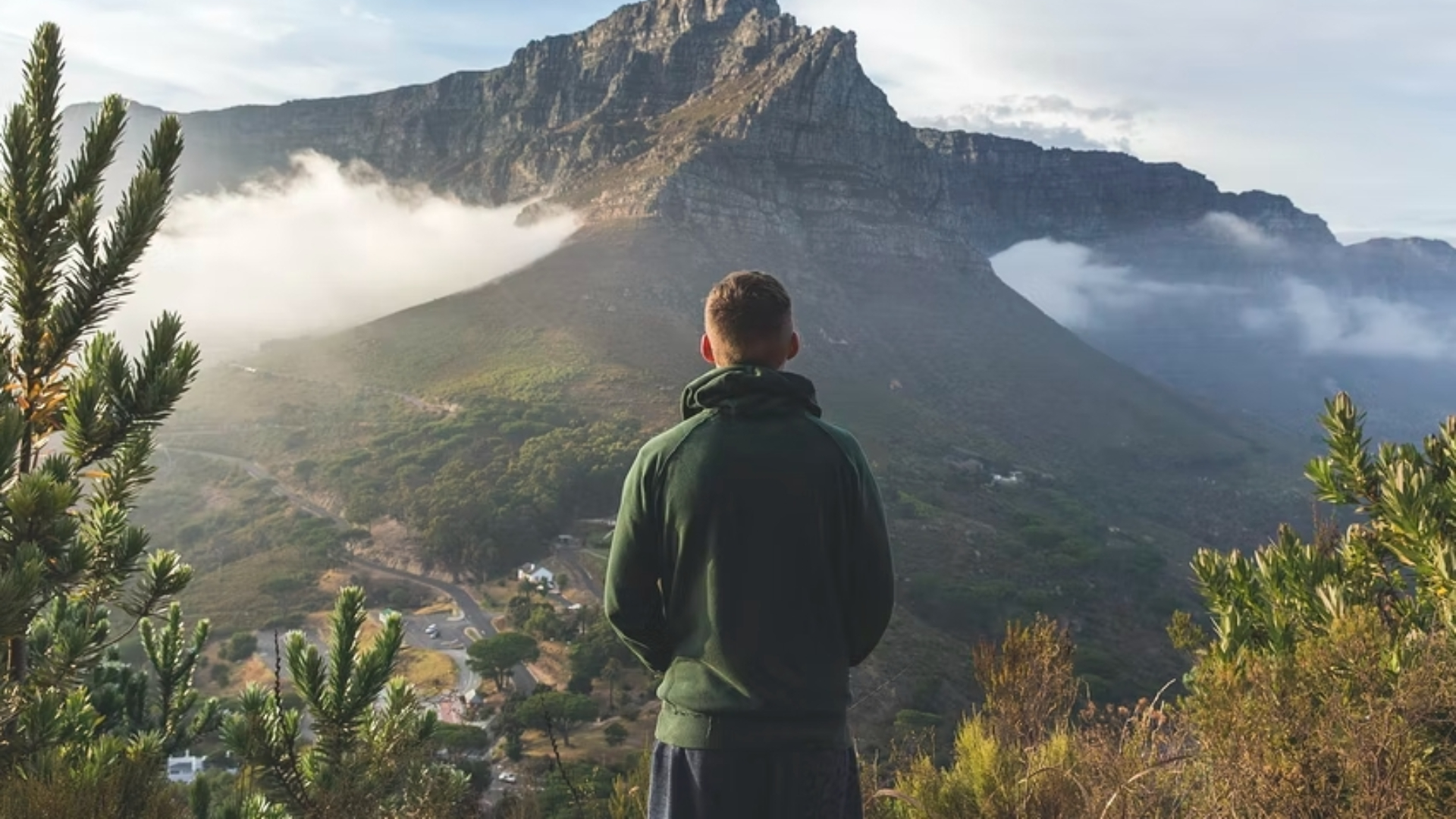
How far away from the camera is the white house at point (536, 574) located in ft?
115

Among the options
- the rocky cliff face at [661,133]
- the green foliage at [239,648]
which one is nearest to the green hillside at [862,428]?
the rocky cliff face at [661,133]

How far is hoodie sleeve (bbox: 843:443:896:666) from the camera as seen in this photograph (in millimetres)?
2045

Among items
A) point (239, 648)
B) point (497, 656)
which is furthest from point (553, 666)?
point (239, 648)

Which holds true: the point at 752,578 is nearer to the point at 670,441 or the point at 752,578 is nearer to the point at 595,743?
the point at 670,441

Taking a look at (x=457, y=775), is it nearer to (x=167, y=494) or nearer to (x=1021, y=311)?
(x=167, y=494)

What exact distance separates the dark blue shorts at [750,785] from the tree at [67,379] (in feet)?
5.93

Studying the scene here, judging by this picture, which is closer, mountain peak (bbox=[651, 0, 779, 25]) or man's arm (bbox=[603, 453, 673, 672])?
man's arm (bbox=[603, 453, 673, 672])

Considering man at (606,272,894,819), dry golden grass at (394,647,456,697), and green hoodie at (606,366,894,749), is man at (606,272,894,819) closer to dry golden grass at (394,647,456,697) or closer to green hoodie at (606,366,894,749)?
green hoodie at (606,366,894,749)

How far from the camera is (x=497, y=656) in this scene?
24.9 meters

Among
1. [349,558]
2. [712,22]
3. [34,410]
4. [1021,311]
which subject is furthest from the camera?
[712,22]

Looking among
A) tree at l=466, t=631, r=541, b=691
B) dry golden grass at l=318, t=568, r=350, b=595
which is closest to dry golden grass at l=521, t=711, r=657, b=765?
tree at l=466, t=631, r=541, b=691

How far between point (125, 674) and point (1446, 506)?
681cm

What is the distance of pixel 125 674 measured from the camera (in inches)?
183

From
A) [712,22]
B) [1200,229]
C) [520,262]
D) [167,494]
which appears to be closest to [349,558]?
[167,494]
